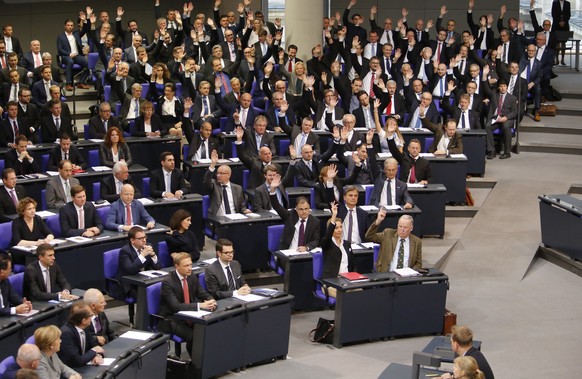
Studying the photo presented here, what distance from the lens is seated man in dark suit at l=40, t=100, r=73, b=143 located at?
1402cm

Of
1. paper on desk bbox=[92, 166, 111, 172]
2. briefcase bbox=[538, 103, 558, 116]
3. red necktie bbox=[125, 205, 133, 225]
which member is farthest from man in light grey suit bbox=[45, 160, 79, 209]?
briefcase bbox=[538, 103, 558, 116]

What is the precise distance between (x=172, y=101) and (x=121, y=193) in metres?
3.69

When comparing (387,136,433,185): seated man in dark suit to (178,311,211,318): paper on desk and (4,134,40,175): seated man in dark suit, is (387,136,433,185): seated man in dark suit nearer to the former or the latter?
(4,134,40,175): seated man in dark suit

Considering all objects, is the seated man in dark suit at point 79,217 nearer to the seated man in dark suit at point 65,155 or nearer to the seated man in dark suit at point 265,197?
the seated man in dark suit at point 65,155

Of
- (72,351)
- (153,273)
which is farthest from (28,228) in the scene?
(72,351)

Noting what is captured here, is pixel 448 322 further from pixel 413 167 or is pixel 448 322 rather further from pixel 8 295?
pixel 8 295

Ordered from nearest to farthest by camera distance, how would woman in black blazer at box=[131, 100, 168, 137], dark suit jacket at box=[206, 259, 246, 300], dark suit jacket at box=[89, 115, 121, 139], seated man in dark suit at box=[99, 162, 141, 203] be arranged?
dark suit jacket at box=[206, 259, 246, 300]
seated man in dark suit at box=[99, 162, 141, 203]
dark suit jacket at box=[89, 115, 121, 139]
woman in black blazer at box=[131, 100, 168, 137]

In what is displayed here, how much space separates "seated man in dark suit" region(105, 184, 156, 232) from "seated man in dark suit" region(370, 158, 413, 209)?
107 inches

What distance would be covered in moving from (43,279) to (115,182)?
2.82 m

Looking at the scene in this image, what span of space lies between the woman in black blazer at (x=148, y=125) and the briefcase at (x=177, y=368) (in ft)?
18.5

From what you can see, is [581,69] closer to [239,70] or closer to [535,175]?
Result: [535,175]

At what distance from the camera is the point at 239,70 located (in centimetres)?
1670

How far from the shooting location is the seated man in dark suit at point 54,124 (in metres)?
14.0

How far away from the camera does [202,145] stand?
13.8 meters
